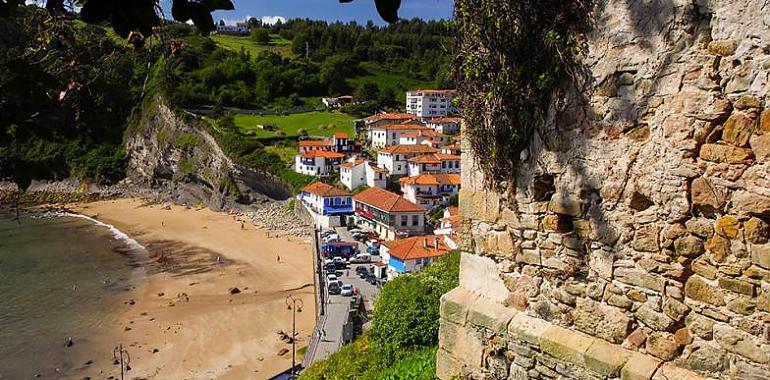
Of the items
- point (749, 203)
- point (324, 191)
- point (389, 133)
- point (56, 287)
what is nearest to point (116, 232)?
point (56, 287)

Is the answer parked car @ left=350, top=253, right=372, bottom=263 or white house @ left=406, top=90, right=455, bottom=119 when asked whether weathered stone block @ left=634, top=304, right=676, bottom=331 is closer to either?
parked car @ left=350, top=253, right=372, bottom=263

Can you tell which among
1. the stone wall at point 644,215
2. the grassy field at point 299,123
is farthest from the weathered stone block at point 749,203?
the grassy field at point 299,123

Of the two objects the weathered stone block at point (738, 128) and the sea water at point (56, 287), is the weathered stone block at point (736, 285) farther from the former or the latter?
the sea water at point (56, 287)

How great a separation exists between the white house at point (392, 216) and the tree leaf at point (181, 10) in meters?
38.5

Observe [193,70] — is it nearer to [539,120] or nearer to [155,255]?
[155,255]

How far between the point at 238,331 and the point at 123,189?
146 ft

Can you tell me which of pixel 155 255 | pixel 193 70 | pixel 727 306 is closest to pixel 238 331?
pixel 155 255

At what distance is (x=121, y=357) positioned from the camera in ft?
72.5

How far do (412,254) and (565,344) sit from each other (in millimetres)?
27542

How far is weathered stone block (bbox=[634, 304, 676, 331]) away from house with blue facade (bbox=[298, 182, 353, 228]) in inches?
1720

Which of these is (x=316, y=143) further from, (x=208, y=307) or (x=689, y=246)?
(x=689, y=246)

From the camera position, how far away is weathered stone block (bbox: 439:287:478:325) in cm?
399

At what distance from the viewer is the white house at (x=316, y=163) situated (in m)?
57.1

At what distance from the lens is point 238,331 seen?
2569cm
